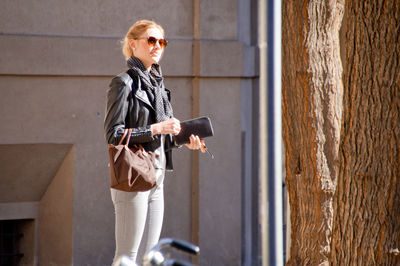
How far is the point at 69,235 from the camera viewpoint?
6727 mm

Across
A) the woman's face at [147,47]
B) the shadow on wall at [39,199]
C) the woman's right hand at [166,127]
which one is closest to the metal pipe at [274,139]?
the woman's right hand at [166,127]

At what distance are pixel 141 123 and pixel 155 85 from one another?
314 millimetres

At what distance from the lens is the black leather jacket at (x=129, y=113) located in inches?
167

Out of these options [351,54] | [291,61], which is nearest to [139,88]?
[351,54]

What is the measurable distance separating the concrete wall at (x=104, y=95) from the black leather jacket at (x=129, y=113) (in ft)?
7.56

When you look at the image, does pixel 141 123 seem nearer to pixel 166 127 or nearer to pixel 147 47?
pixel 166 127

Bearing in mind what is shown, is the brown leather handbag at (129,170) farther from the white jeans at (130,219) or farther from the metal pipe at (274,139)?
the metal pipe at (274,139)

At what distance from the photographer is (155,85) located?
459 cm

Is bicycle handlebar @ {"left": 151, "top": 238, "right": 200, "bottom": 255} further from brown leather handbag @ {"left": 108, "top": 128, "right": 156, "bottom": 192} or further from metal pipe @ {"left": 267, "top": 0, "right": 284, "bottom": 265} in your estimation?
brown leather handbag @ {"left": 108, "top": 128, "right": 156, "bottom": 192}

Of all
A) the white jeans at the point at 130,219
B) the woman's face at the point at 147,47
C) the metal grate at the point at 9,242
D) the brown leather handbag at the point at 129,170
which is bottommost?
the metal grate at the point at 9,242

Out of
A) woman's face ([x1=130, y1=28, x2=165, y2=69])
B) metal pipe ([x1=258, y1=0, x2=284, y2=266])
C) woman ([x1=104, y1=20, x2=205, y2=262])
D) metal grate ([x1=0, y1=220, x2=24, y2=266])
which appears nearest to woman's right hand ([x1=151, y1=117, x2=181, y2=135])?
woman ([x1=104, y1=20, x2=205, y2=262])

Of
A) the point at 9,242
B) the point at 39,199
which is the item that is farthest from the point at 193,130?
the point at 9,242

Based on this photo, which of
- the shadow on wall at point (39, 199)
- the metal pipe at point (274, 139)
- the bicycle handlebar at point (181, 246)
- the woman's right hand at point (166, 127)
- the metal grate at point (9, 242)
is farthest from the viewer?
the metal grate at point (9, 242)

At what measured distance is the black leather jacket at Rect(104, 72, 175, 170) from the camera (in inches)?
167
